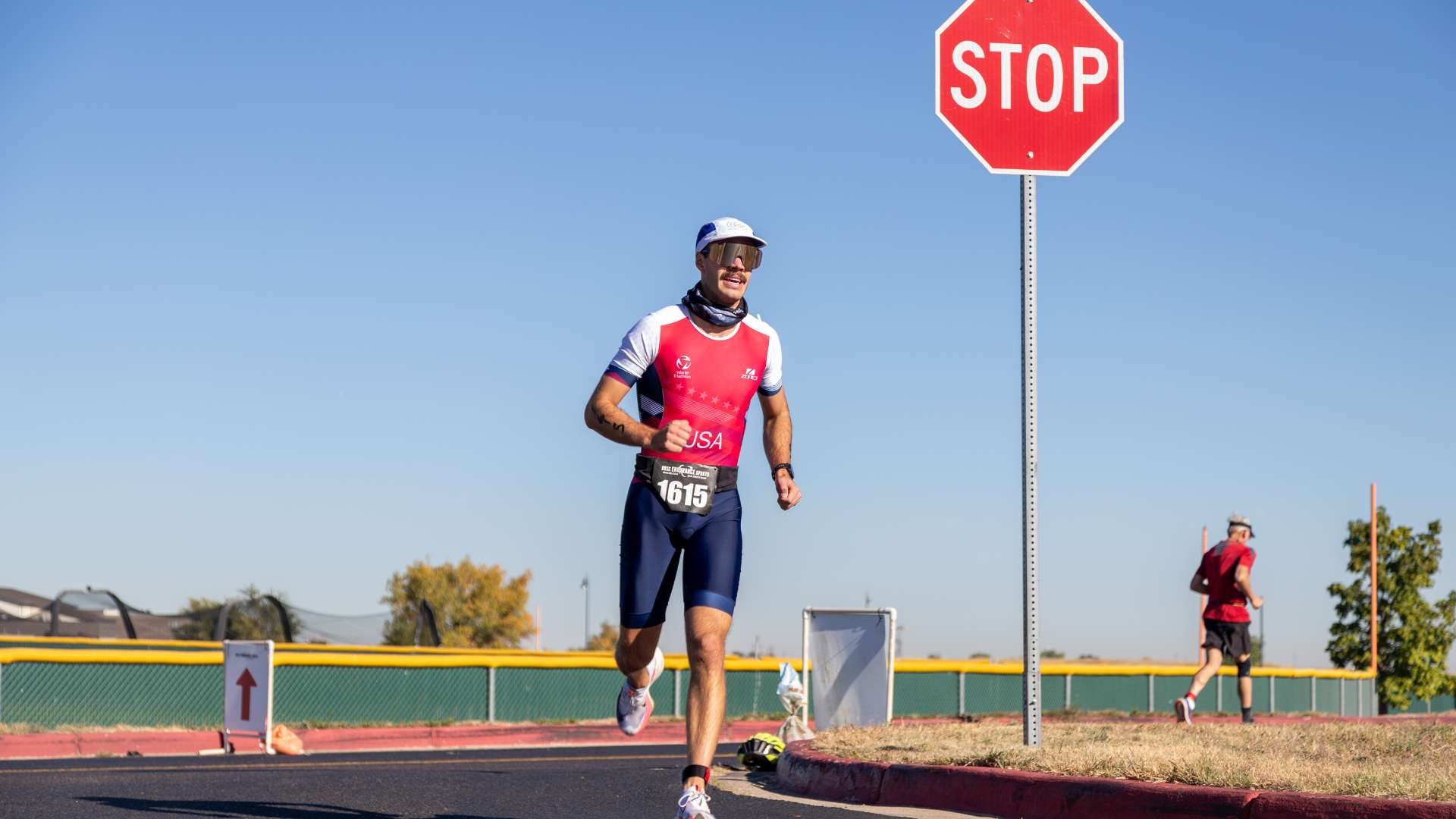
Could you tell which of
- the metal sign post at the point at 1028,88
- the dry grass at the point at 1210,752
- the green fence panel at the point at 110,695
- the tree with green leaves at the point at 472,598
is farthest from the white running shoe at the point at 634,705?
the tree with green leaves at the point at 472,598

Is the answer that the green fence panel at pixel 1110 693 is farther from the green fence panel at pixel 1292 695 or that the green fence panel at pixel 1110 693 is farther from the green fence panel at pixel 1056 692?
the green fence panel at pixel 1292 695

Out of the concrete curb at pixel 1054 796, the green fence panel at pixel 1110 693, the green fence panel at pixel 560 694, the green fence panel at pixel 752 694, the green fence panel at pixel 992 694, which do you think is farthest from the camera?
the green fence panel at pixel 1110 693

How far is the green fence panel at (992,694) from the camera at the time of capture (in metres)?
21.5

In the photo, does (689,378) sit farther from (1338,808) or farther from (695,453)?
(1338,808)

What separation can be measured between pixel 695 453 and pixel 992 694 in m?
16.7

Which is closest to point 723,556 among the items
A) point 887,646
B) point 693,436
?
point 693,436

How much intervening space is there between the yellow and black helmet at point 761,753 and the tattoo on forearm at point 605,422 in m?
3.98

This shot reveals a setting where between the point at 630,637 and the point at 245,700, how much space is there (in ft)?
27.7

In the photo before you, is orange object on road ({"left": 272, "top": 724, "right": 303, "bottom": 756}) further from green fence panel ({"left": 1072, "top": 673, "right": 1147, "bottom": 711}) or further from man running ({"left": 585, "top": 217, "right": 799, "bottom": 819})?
green fence panel ({"left": 1072, "top": 673, "right": 1147, "bottom": 711})

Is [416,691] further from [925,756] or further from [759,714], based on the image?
[925,756]

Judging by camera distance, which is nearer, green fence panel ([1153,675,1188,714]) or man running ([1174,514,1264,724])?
man running ([1174,514,1264,724])

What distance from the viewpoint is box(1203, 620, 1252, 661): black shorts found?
1329 centimetres

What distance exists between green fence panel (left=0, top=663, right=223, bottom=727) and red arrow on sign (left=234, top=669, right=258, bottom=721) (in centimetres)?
184

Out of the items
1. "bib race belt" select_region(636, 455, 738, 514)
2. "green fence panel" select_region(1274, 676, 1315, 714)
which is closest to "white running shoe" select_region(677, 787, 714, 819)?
"bib race belt" select_region(636, 455, 738, 514)
